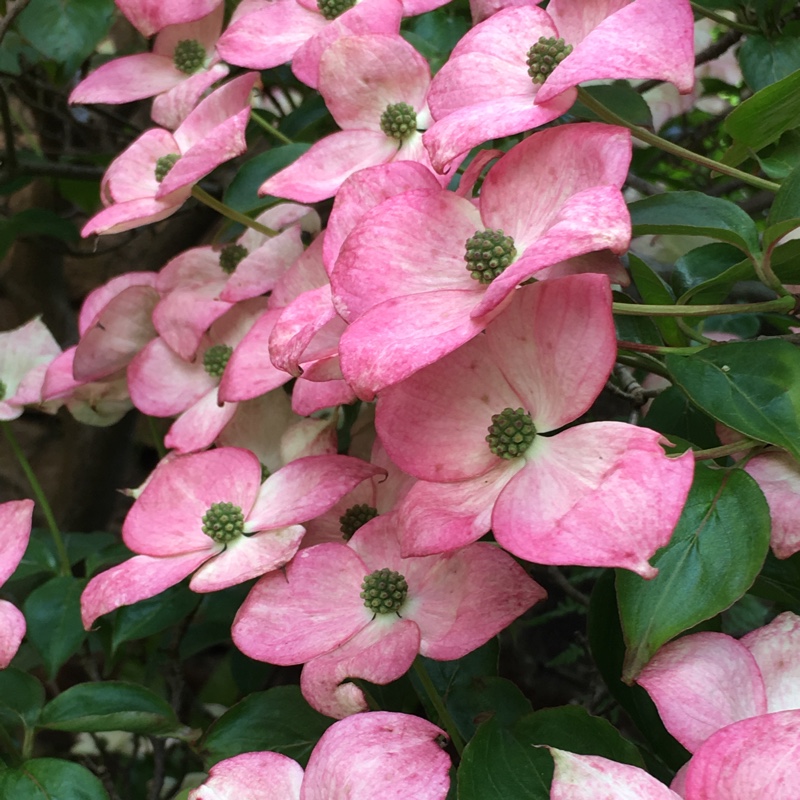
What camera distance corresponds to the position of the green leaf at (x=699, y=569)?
429 millimetres

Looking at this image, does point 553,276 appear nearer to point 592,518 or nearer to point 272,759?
point 592,518

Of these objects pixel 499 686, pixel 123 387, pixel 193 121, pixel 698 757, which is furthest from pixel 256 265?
pixel 698 757

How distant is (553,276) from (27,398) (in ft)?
1.77

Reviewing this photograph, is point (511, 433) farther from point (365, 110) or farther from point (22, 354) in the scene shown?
point (22, 354)

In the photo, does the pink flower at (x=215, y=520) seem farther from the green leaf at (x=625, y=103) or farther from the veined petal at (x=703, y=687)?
the green leaf at (x=625, y=103)

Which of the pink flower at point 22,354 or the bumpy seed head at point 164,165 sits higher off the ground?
the bumpy seed head at point 164,165

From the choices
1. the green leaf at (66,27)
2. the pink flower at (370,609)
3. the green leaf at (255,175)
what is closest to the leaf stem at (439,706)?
the pink flower at (370,609)

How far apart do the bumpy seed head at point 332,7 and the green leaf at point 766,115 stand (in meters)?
0.30

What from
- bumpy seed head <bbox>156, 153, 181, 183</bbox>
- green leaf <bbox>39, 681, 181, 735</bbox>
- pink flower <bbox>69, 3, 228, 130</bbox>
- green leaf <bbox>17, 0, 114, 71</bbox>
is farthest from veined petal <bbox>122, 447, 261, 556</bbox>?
green leaf <bbox>17, 0, 114, 71</bbox>

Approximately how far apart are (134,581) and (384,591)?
6.1 inches

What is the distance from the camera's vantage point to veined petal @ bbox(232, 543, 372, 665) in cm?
51

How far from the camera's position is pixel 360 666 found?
0.50 metres

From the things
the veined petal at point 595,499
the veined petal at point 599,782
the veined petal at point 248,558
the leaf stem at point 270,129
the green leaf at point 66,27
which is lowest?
the veined petal at point 248,558

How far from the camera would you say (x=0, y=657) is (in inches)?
21.1
